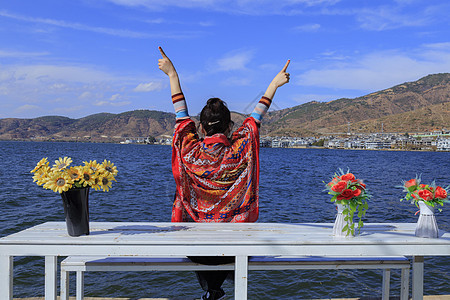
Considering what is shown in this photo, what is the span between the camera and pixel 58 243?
2.58m

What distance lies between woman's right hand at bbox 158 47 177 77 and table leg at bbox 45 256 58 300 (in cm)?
173

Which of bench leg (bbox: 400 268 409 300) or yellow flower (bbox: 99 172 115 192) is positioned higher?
yellow flower (bbox: 99 172 115 192)

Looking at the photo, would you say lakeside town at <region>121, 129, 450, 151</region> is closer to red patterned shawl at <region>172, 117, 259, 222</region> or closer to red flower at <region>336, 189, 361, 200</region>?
red patterned shawl at <region>172, 117, 259, 222</region>

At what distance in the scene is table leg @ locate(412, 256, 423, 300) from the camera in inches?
126

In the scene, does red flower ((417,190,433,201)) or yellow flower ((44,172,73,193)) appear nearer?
yellow flower ((44,172,73,193))

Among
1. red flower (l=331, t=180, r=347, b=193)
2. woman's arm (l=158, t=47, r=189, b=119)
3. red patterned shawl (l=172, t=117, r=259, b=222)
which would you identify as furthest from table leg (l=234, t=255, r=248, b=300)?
woman's arm (l=158, t=47, r=189, b=119)

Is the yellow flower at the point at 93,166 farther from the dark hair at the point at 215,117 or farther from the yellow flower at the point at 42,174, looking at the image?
the dark hair at the point at 215,117

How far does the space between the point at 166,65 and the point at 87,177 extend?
1.21m

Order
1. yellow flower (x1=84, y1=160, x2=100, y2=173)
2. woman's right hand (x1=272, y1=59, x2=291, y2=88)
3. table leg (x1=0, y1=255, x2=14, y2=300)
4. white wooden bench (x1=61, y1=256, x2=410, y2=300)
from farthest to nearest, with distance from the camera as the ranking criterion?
woman's right hand (x1=272, y1=59, x2=291, y2=88)
white wooden bench (x1=61, y1=256, x2=410, y2=300)
yellow flower (x1=84, y1=160, x2=100, y2=173)
table leg (x1=0, y1=255, x2=14, y2=300)

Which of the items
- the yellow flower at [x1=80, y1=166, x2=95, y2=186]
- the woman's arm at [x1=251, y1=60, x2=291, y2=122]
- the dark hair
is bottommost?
the yellow flower at [x1=80, y1=166, x2=95, y2=186]

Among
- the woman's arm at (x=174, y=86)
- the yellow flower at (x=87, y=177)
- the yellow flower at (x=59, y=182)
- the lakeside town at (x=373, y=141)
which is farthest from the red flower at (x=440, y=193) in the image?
the lakeside town at (x=373, y=141)

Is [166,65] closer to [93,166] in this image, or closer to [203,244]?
[93,166]

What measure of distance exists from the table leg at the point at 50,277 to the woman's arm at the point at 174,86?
4.93 ft

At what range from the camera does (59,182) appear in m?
2.73
